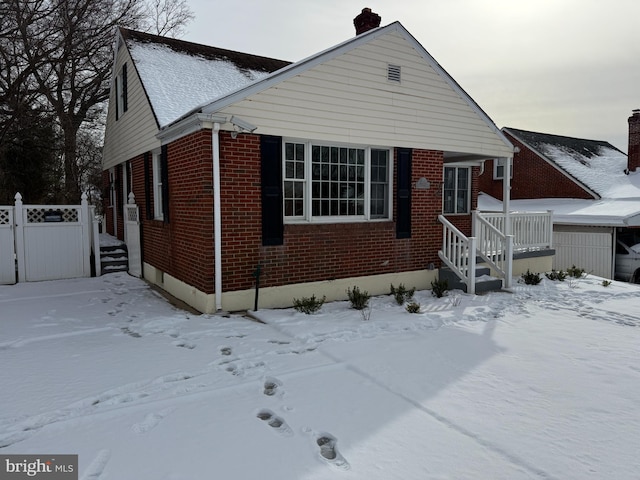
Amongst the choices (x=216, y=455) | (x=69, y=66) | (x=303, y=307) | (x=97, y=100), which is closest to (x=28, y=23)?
(x=69, y=66)

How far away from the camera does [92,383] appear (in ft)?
14.1

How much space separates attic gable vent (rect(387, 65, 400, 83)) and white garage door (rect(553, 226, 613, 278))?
1301 cm

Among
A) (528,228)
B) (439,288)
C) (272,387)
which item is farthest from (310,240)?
(528,228)

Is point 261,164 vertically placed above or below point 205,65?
below

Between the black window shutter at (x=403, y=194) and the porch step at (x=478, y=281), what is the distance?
50.4 inches

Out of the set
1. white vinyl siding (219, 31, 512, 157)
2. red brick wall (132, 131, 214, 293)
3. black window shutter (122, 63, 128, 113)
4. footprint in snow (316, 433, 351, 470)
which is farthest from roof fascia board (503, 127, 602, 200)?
footprint in snow (316, 433, 351, 470)

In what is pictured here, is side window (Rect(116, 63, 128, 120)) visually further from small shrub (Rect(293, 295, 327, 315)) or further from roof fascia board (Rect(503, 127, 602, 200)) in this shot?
roof fascia board (Rect(503, 127, 602, 200))

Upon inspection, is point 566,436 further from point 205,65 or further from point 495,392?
point 205,65

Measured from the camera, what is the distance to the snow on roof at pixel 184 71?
9461mm

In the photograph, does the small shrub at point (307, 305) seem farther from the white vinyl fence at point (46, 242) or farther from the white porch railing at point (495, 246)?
the white vinyl fence at point (46, 242)

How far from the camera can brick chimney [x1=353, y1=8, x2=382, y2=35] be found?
9.99 m

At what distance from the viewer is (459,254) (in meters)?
9.00

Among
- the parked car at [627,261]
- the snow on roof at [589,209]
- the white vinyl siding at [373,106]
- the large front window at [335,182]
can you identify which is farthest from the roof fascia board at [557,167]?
the large front window at [335,182]

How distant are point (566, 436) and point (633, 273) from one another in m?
16.5
